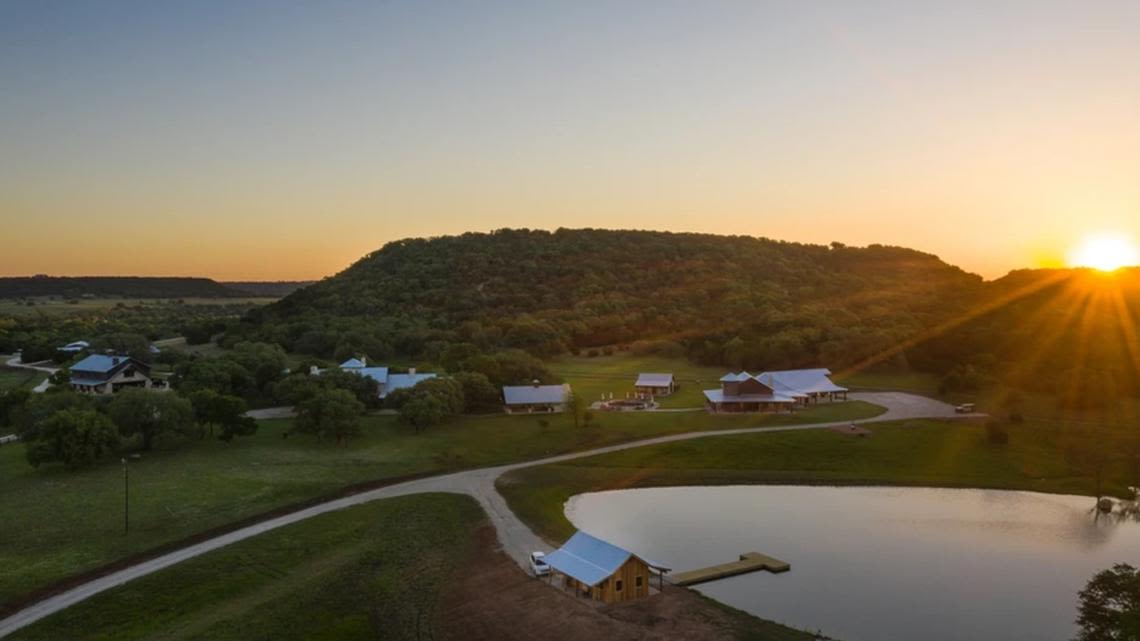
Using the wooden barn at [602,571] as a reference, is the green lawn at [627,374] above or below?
above

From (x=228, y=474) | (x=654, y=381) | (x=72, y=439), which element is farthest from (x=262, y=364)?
(x=654, y=381)

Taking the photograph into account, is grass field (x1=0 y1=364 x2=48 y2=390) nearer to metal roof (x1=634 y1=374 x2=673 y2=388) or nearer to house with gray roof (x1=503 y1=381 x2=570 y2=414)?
house with gray roof (x1=503 y1=381 x2=570 y2=414)

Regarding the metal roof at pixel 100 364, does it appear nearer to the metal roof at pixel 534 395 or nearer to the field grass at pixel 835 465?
the metal roof at pixel 534 395

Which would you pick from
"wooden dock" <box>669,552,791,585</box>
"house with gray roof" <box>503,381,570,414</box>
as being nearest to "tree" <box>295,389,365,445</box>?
"house with gray roof" <box>503,381,570,414</box>

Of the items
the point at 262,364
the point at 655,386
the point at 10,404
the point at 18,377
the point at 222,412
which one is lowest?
the point at 10,404

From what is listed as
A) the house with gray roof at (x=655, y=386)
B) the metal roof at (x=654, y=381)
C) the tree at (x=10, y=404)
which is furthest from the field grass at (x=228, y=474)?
the metal roof at (x=654, y=381)

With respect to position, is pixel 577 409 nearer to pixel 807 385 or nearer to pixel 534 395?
pixel 534 395
